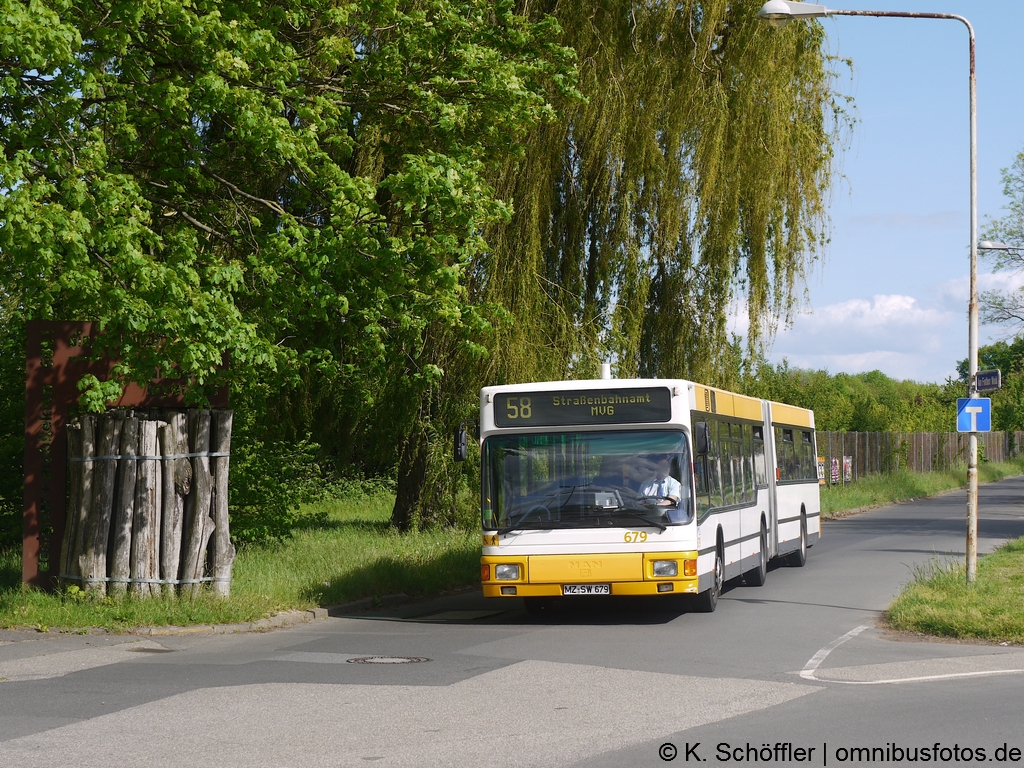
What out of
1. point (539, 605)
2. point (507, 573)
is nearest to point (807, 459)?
point (539, 605)

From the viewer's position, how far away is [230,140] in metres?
18.0

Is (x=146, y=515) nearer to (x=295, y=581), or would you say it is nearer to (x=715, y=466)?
(x=295, y=581)

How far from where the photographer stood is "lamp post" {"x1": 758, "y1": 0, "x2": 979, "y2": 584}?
1529 cm

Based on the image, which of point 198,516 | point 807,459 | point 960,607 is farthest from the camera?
point 807,459

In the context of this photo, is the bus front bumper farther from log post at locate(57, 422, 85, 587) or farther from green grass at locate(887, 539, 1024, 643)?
log post at locate(57, 422, 85, 587)

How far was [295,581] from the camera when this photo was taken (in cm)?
1623

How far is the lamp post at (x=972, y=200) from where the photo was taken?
15.3 metres

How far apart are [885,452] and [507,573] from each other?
4663 centimetres

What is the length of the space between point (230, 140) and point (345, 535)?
810 centimetres

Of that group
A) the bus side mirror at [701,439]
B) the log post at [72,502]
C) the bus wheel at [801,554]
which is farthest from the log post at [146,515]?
the bus wheel at [801,554]

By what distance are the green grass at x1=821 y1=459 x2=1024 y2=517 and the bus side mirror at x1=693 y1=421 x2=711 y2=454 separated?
996 inches

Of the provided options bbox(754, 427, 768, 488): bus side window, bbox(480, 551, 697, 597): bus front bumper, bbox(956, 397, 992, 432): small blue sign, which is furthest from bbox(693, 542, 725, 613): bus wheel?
bbox(754, 427, 768, 488): bus side window

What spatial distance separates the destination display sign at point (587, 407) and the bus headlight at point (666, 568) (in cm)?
162

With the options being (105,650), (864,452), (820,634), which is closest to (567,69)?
(820,634)
